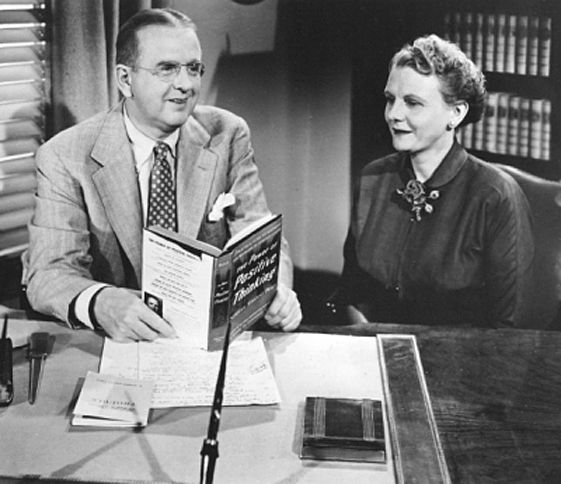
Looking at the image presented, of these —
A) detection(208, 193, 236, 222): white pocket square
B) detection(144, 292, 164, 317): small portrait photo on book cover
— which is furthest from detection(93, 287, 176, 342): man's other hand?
detection(208, 193, 236, 222): white pocket square

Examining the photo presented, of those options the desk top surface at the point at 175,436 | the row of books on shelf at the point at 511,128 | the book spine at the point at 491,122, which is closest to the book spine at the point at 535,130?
the row of books on shelf at the point at 511,128

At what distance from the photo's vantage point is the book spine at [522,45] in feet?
7.91

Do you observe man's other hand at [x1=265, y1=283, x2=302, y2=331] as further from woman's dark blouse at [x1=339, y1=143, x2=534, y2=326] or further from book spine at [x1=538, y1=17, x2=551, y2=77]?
book spine at [x1=538, y1=17, x2=551, y2=77]

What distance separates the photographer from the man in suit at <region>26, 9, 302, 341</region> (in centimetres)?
228

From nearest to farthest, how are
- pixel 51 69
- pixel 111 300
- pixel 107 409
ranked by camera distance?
pixel 107 409
pixel 111 300
pixel 51 69

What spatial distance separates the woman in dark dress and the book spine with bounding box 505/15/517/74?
0.09 meters

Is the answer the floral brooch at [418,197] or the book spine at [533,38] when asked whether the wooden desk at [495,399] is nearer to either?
the floral brooch at [418,197]

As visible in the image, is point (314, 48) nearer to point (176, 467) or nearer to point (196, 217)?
point (196, 217)

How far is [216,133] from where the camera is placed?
252 centimetres

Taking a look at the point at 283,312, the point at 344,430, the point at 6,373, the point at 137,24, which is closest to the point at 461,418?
the point at 344,430

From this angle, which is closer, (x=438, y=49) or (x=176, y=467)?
(x=176, y=467)

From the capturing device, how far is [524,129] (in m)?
2.46

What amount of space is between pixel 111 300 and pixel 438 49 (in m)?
1.20

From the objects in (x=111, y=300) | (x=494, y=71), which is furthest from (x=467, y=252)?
(x=111, y=300)
